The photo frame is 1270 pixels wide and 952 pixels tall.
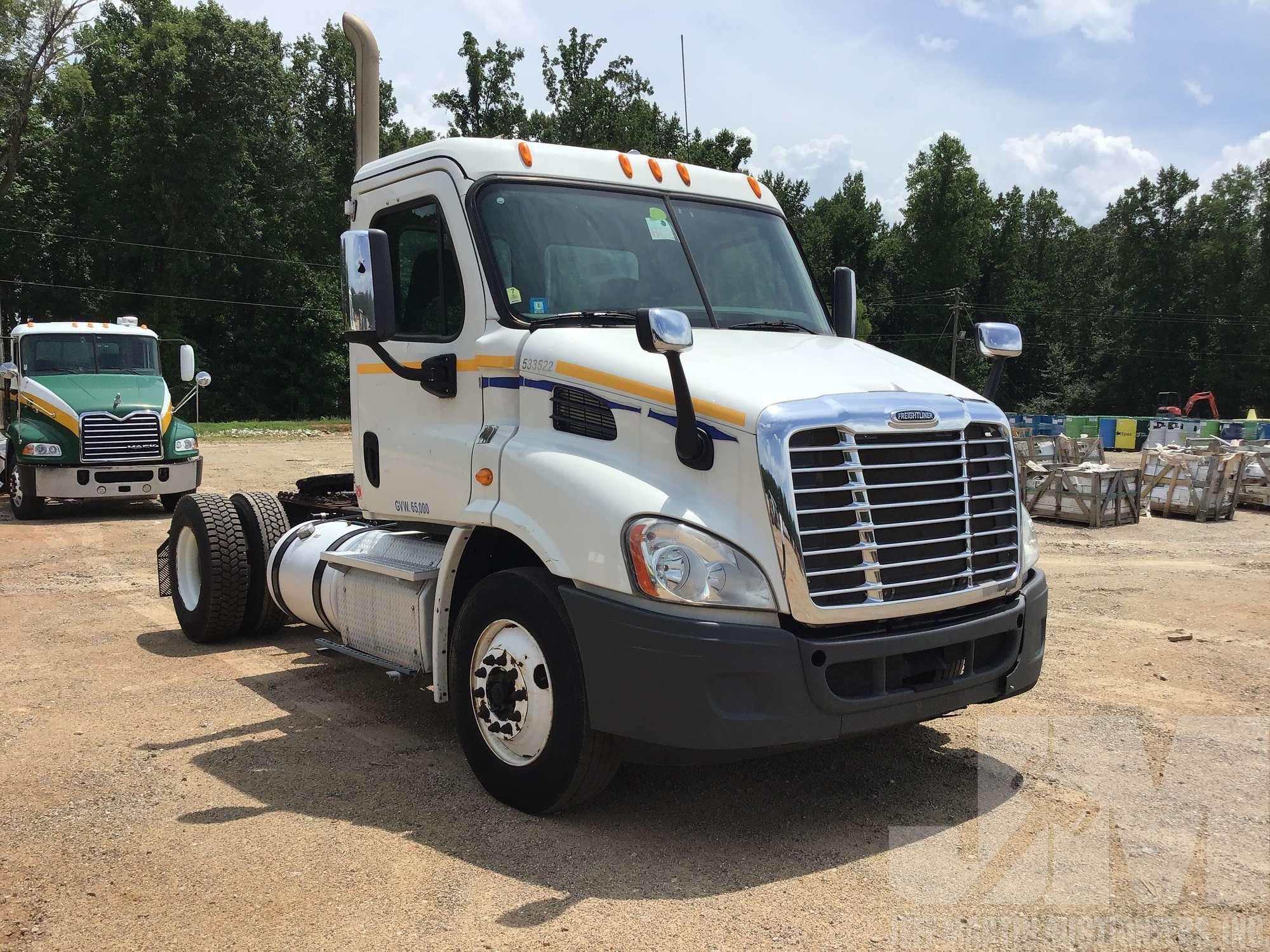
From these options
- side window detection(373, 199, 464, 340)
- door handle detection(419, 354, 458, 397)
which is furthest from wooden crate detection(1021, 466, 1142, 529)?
door handle detection(419, 354, 458, 397)

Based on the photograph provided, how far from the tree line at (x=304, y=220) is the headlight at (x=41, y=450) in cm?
2882

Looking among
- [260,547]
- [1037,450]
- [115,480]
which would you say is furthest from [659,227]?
[1037,450]

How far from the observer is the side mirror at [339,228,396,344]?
5059 millimetres

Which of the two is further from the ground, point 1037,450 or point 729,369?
point 729,369

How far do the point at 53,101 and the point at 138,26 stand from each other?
6.02m

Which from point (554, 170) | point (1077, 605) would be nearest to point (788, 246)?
point (554, 170)

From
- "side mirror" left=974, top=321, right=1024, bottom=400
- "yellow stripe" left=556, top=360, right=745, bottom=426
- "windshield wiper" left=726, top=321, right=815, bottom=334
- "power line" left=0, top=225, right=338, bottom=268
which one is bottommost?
"yellow stripe" left=556, top=360, right=745, bottom=426

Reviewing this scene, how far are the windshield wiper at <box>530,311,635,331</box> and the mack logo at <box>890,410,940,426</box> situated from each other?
1.35 m

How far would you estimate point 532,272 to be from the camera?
5.09 metres

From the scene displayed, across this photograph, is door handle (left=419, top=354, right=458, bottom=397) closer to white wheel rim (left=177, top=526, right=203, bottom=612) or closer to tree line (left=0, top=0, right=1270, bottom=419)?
white wheel rim (left=177, top=526, right=203, bottom=612)

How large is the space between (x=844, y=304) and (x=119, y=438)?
41.7ft

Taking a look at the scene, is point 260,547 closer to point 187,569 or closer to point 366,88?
point 187,569

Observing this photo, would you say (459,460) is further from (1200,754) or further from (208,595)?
(1200,754)

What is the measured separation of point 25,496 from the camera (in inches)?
605
